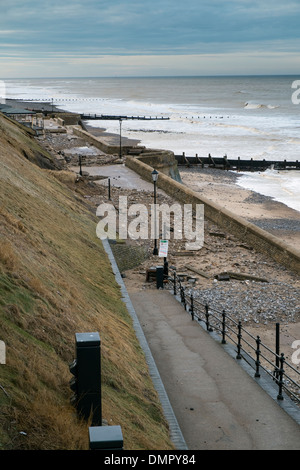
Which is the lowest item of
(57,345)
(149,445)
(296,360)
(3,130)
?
(296,360)

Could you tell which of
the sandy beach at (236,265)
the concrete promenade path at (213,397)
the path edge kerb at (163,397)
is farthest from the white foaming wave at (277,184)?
the path edge kerb at (163,397)

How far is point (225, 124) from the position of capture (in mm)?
100812

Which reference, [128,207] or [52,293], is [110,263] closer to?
[52,293]

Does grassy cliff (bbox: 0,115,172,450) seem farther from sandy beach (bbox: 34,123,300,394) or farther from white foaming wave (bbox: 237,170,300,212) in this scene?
white foaming wave (bbox: 237,170,300,212)

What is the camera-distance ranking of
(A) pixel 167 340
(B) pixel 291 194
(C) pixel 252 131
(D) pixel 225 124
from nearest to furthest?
(A) pixel 167 340
(B) pixel 291 194
(C) pixel 252 131
(D) pixel 225 124

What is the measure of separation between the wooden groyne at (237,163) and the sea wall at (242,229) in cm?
2361

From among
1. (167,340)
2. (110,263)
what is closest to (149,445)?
(167,340)

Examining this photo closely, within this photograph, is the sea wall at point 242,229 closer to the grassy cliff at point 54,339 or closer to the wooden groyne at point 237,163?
the grassy cliff at point 54,339

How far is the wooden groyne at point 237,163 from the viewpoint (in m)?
56.2

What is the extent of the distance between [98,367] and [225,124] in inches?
3835

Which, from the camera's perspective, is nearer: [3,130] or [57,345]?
[57,345]

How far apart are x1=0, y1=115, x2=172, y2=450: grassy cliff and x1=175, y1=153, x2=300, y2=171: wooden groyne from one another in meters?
42.3

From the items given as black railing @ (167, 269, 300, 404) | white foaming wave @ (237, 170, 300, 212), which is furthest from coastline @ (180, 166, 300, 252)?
black railing @ (167, 269, 300, 404)

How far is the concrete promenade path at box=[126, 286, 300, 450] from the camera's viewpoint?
805 cm
